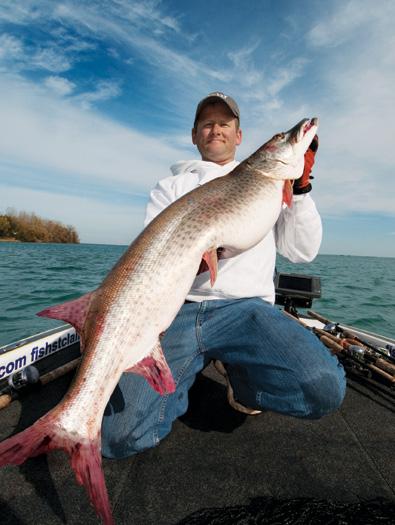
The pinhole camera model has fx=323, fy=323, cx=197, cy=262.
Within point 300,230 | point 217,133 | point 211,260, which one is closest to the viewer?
point 211,260

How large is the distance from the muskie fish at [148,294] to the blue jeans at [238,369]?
589 millimetres

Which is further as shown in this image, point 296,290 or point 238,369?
point 296,290

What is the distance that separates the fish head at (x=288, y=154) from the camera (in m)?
2.83

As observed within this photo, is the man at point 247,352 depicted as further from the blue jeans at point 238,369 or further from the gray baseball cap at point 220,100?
the gray baseball cap at point 220,100

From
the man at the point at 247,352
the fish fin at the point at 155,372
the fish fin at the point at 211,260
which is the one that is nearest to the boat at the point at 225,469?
the man at the point at 247,352

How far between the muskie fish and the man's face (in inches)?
36.8

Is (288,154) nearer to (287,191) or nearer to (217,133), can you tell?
(287,191)

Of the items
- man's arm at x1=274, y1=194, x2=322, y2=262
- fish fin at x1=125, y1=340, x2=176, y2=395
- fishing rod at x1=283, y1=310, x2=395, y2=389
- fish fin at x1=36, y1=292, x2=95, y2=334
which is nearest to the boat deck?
fishing rod at x1=283, y1=310, x2=395, y2=389

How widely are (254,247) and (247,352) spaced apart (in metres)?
1.02

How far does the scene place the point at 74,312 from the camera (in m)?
2.28

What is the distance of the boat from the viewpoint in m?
2.21

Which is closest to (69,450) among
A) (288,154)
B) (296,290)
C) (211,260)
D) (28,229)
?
(211,260)

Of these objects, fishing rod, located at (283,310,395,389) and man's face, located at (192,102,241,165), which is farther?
fishing rod, located at (283,310,395,389)

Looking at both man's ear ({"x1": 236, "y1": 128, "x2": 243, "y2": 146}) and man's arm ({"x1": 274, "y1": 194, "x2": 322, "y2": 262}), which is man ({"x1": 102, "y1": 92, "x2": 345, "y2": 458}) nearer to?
man's arm ({"x1": 274, "y1": 194, "x2": 322, "y2": 262})
